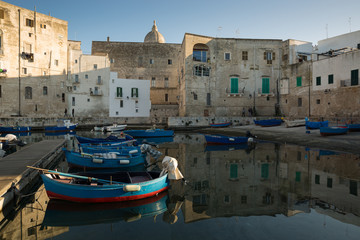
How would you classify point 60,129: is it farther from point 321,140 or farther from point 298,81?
point 298,81

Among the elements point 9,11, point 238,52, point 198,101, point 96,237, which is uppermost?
point 9,11

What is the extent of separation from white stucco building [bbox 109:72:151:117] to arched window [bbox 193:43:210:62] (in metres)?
12.1

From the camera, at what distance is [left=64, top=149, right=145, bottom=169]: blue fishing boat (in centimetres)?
1068

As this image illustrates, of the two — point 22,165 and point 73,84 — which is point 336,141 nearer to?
point 22,165

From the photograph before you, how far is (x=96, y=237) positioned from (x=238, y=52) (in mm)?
33406

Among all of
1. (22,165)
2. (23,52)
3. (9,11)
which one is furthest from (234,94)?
(9,11)

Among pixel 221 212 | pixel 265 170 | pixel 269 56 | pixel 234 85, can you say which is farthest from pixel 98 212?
pixel 269 56

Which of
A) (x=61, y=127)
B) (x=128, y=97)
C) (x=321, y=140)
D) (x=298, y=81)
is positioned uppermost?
(x=298, y=81)

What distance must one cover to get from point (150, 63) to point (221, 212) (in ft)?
138

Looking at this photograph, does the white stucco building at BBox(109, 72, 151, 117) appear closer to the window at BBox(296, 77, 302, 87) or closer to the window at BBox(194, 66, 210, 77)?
the window at BBox(194, 66, 210, 77)

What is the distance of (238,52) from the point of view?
34156 mm

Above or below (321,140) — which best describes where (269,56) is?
above

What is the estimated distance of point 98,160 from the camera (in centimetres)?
1068

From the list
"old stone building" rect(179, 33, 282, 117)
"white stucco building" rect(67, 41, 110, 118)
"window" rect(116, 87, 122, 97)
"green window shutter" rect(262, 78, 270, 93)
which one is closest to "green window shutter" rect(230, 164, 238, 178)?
"old stone building" rect(179, 33, 282, 117)
